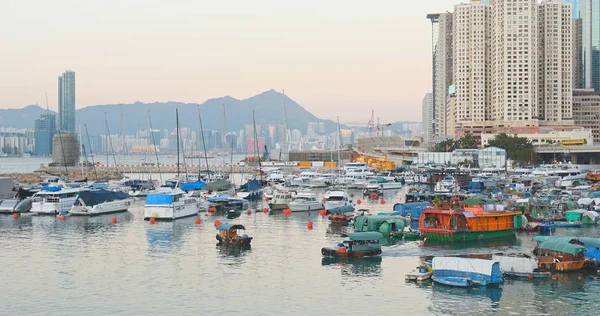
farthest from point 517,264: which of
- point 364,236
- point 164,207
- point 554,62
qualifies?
point 554,62

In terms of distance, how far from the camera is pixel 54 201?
69.1 metres

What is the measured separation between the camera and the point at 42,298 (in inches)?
1377

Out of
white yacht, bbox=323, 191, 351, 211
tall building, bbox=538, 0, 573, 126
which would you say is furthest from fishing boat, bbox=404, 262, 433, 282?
tall building, bbox=538, 0, 573, 126

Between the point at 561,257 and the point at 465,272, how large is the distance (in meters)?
6.25

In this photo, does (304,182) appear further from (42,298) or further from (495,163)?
(42,298)

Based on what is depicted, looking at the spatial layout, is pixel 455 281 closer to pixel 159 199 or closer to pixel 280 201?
pixel 159 199

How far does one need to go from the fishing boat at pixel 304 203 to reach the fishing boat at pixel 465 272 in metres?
33.1

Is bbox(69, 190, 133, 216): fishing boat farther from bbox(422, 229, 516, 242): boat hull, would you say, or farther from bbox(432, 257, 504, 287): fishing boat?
bbox(432, 257, 504, 287): fishing boat

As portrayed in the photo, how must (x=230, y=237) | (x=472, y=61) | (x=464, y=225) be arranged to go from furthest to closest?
(x=472, y=61) → (x=464, y=225) → (x=230, y=237)

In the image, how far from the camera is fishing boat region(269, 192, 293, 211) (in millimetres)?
72125

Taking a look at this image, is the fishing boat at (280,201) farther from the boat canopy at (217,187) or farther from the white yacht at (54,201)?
the white yacht at (54,201)

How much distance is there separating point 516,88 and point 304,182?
8781 centimetres

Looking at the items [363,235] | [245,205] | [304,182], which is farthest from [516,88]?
[363,235]

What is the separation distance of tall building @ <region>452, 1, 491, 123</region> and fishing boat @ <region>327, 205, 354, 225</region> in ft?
443
